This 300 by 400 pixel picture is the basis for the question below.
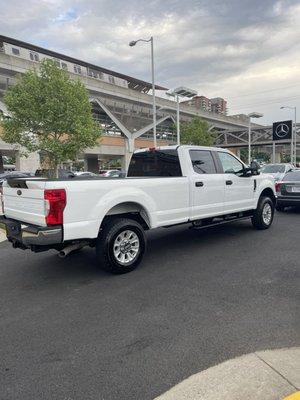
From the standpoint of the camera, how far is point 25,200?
4902mm

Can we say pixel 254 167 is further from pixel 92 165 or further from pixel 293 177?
pixel 92 165

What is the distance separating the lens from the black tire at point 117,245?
16.7 ft

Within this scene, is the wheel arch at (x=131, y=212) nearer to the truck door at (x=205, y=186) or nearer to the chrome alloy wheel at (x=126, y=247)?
the chrome alloy wheel at (x=126, y=247)

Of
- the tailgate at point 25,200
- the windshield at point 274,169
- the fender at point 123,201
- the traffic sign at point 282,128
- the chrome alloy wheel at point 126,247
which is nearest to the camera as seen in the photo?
the tailgate at point 25,200

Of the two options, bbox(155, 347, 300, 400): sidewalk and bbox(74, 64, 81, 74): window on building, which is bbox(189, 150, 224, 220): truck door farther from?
bbox(74, 64, 81, 74): window on building

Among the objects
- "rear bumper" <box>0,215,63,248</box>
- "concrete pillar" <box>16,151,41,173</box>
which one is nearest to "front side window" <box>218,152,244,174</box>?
"rear bumper" <box>0,215,63,248</box>

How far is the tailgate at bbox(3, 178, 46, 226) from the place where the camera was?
4543mm

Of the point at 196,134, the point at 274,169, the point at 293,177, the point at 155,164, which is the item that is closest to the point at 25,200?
the point at 155,164

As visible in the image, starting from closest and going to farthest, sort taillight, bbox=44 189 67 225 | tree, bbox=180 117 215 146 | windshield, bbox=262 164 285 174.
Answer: taillight, bbox=44 189 67 225
windshield, bbox=262 164 285 174
tree, bbox=180 117 215 146

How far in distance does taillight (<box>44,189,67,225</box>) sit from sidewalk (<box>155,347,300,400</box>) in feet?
8.67

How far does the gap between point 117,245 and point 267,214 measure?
4.80m

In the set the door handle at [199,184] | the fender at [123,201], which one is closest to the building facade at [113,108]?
→ the door handle at [199,184]

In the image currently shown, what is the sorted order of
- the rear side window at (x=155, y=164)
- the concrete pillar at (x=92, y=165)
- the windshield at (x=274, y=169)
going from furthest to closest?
1. the concrete pillar at (x=92, y=165)
2. the windshield at (x=274, y=169)
3. the rear side window at (x=155, y=164)

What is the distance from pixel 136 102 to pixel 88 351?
55.6 meters
